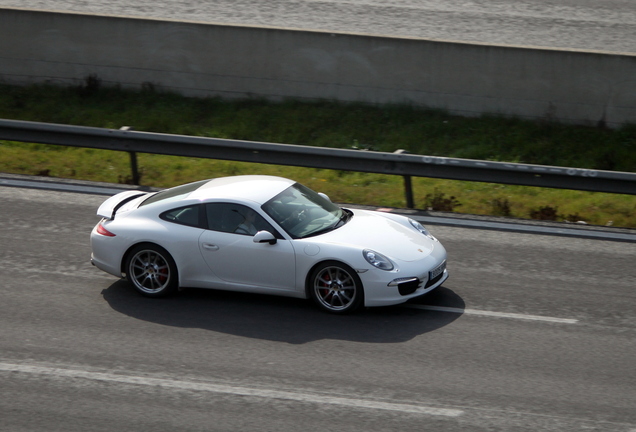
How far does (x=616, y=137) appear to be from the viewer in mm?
14977

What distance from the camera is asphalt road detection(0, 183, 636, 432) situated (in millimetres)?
6227

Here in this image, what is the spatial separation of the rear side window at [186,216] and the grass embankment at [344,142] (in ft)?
14.5

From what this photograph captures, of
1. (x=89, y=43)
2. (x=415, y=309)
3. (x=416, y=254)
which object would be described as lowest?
(x=415, y=309)

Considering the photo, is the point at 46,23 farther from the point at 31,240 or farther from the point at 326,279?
the point at 326,279

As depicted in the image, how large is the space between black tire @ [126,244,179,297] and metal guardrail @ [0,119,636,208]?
4121mm

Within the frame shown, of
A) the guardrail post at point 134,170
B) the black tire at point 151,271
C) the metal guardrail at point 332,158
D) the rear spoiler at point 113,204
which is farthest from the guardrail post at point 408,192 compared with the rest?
the black tire at point 151,271

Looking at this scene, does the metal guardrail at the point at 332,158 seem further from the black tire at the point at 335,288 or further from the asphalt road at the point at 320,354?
the black tire at the point at 335,288

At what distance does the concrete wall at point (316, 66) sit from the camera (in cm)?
1528

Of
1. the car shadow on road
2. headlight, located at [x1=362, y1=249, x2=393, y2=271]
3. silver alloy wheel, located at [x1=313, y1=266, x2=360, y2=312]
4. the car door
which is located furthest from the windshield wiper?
the car shadow on road

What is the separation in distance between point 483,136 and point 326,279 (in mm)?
8069

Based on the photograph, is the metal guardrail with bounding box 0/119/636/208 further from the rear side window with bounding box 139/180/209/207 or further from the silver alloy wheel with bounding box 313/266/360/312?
the silver alloy wheel with bounding box 313/266/360/312

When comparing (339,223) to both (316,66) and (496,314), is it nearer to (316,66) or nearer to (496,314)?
(496,314)

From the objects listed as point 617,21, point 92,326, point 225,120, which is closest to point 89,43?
point 225,120

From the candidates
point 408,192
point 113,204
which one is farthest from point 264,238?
point 408,192
